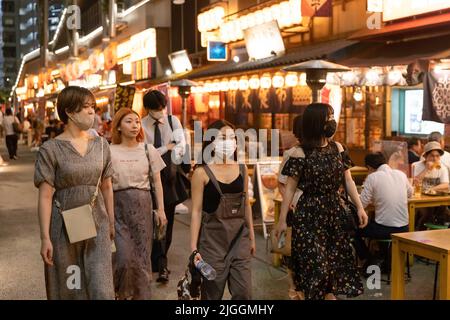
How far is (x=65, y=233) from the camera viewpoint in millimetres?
4578

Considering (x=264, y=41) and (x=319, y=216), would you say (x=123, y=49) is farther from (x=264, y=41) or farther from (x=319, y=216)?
(x=319, y=216)

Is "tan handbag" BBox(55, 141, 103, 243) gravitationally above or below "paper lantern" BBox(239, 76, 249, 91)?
below

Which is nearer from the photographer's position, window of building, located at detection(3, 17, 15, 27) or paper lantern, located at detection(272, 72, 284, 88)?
paper lantern, located at detection(272, 72, 284, 88)

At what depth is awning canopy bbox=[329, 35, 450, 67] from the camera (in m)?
11.2

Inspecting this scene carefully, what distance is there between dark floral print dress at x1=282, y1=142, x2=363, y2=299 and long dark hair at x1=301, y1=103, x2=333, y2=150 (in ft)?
0.27

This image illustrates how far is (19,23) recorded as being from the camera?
130 metres

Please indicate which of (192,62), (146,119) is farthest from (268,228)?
(192,62)

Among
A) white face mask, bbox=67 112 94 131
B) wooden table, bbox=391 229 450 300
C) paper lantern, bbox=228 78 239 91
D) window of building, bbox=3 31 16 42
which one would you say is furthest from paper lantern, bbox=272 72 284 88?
window of building, bbox=3 31 16 42

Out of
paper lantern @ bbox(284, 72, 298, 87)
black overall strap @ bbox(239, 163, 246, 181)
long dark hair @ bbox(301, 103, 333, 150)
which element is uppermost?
paper lantern @ bbox(284, 72, 298, 87)

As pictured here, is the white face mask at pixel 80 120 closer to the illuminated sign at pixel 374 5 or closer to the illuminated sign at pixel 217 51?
the illuminated sign at pixel 374 5

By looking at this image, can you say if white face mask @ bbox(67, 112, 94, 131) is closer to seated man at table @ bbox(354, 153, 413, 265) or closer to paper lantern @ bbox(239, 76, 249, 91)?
seated man at table @ bbox(354, 153, 413, 265)

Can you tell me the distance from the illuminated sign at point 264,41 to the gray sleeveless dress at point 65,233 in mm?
13771

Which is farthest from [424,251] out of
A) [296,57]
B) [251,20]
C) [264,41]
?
[251,20]

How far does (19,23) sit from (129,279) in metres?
136
